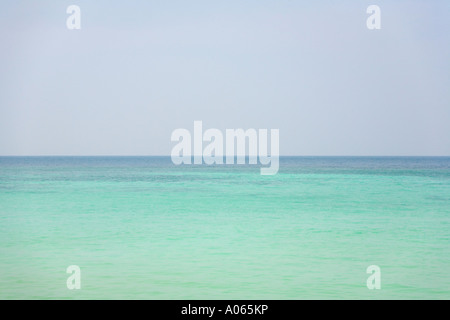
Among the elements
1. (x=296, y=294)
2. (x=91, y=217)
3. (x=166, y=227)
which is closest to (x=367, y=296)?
(x=296, y=294)

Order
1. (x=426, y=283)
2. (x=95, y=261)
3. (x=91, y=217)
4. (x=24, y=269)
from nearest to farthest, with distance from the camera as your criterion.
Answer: (x=426, y=283) → (x=24, y=269) → (x=95, y=261) → (x=91, y=217)

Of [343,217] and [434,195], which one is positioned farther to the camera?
[434,195]

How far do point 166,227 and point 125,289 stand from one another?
20.0 ft

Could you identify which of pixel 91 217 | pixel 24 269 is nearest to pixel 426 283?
pixel 24 269

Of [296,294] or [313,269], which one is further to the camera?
[313,269]

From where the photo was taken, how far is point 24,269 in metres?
7.93

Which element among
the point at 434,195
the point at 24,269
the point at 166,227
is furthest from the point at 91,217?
the point at 434,195

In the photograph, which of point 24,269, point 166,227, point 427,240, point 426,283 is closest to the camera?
point 426,283

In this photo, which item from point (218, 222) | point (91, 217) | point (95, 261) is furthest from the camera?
point (91, 217)

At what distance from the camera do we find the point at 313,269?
8133 millimetres
